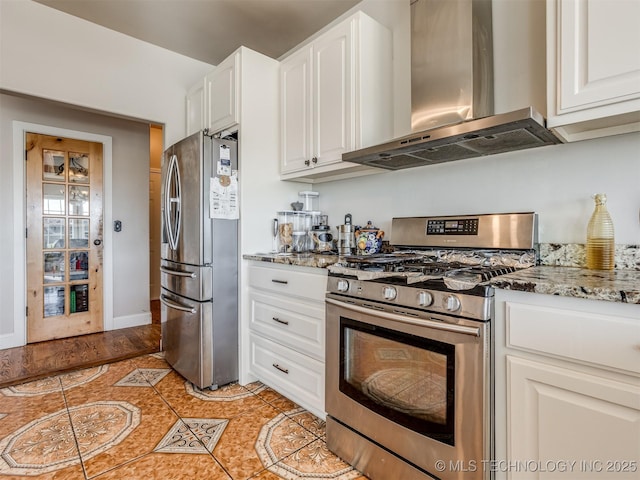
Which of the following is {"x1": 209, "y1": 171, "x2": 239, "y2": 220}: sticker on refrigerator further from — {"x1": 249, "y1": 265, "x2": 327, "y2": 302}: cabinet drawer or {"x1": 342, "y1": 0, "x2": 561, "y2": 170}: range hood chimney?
{"x1": 342, "y1": 0, "x2": 561, "y2": 170}: range hood chimney

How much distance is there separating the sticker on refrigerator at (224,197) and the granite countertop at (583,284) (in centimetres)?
169

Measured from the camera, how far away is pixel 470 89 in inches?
61.0

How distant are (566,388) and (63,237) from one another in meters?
4.11

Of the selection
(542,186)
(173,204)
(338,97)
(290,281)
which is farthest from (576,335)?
(173,204)

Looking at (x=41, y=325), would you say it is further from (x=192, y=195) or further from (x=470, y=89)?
(x=470, y=89)

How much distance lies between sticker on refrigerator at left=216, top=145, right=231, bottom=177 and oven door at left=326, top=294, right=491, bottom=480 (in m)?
1.20

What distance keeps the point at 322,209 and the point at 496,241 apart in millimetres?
1381

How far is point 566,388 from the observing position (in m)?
0.97

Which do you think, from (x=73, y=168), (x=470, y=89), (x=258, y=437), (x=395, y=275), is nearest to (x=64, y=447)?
(x=258, y=437)

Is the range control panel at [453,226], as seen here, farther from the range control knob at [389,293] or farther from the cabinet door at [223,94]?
the cabinet door at [223,94]

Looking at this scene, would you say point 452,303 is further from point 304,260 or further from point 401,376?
point 304,260

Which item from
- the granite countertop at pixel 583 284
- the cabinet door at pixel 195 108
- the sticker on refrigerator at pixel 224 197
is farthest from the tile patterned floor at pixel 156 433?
the cabinet door at pixel 195 108

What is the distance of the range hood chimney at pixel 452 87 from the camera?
150 centimetres

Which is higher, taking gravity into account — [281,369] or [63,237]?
[63,237]
